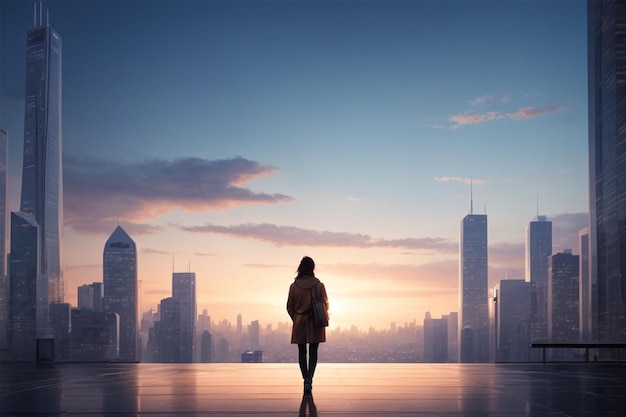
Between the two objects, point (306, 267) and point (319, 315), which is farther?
point (306, 267)

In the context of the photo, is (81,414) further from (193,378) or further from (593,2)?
(593,2)

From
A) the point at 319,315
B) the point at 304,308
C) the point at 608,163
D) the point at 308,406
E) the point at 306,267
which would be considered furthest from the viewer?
the point at 608,163

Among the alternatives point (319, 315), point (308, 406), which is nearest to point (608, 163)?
point (319, 315)

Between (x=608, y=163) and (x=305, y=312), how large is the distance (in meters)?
145

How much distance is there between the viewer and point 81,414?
Result: 1040 cm

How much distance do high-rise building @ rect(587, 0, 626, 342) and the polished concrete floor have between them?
126 meters

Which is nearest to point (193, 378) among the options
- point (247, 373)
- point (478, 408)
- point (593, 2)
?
point (247, 373)

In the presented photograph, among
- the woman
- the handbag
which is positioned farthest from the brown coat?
the handbag

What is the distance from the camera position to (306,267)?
13125 mm

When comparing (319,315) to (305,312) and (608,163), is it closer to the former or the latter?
(305,312)

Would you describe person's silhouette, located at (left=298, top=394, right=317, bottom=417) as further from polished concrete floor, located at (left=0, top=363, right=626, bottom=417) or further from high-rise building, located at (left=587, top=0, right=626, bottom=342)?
high-rise building, located at (left=587, top=0, right=626, bottom=342)

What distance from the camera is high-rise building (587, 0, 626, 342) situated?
13750 cm

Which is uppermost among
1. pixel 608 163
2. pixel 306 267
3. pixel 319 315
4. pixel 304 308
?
Answer: pixel 608 163

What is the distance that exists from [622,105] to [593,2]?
36.6m
